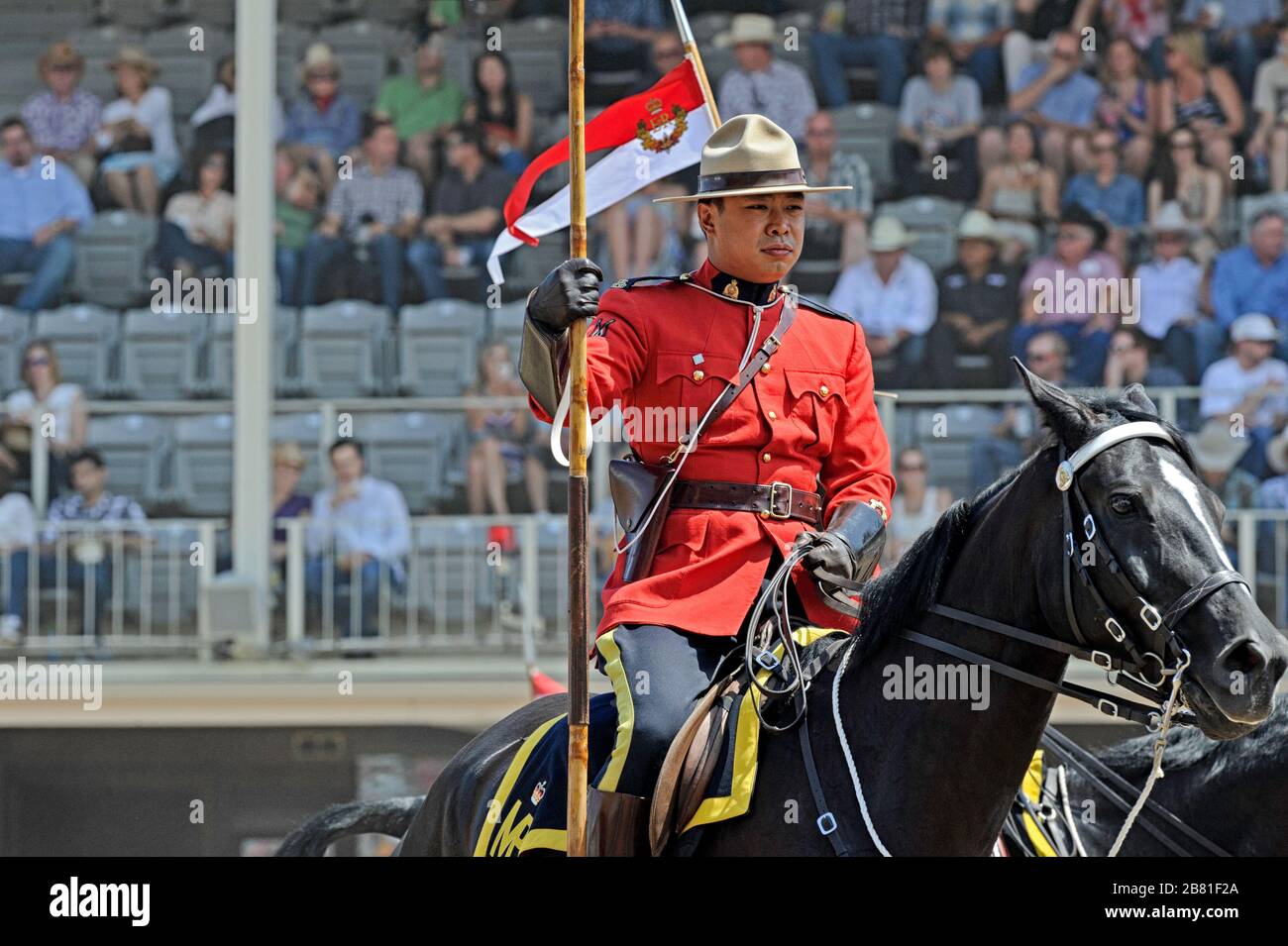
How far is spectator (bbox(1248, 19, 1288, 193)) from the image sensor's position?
13.2 metres

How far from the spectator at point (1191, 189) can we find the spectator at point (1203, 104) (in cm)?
11

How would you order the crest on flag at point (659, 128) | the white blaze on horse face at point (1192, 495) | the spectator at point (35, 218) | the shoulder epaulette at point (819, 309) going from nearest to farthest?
1. the white blaze on horse face at point (1192, 495)
2. the shoulder epaulette at point (819, 309)
3. the crest on flag at point (659, 128)
4. the spectator at point (35, 218)

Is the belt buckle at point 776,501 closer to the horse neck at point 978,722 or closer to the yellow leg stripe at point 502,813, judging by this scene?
the horse neck at point 978,722

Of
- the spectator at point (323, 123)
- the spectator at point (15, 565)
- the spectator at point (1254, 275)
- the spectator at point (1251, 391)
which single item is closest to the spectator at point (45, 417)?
the spectator at point (15, 565)

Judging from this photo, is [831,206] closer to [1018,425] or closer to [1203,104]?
[1018,425]

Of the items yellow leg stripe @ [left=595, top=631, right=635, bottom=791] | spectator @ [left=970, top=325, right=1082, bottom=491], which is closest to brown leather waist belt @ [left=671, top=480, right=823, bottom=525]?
yellow leg stripe @ [left=595, top=631, right=635, bottom=791]

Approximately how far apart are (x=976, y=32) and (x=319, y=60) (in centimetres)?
455

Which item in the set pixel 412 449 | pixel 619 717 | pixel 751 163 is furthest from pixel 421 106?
pixel 619 717

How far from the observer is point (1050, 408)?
153 inches

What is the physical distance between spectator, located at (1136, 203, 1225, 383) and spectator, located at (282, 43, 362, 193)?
210 inches

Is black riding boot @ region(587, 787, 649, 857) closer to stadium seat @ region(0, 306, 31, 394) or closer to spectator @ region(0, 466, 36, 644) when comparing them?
spectator @ region(0, 466, 36, 644)

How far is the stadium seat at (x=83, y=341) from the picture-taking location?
13508mm

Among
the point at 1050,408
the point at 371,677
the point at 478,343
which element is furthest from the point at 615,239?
the point at 1050,408

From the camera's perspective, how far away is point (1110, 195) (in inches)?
513
